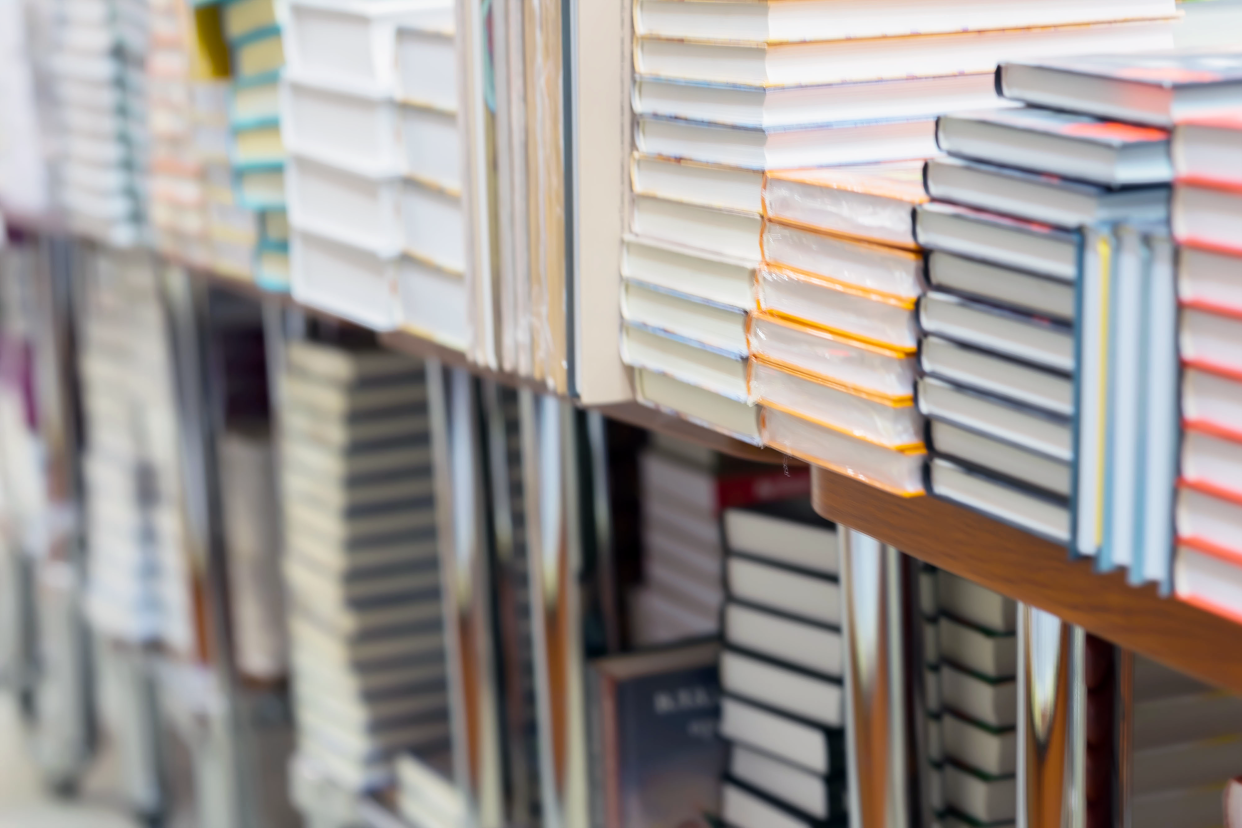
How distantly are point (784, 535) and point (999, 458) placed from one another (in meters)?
0.52

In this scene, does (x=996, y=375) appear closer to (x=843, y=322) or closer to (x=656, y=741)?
(x=843, y=322)

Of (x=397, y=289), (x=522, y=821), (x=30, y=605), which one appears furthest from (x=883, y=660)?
(x=30, y=605)

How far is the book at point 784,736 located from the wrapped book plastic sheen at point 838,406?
43 centimetres

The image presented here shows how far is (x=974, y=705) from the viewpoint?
3.19 ft

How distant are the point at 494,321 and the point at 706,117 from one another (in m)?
0.28

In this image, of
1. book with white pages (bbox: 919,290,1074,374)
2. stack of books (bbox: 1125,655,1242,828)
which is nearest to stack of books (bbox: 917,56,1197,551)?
book with white pages (bbox: 919,290,1074,374)

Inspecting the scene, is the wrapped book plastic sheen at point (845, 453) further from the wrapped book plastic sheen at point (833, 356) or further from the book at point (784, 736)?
the book at point (784, 736)

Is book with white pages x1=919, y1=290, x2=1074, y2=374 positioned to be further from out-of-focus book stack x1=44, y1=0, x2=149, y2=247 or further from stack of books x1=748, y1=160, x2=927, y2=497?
out-of-focus book stack x1=44, y1=0, x2=149, y2=247

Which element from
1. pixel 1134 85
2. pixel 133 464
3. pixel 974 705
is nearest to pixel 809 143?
pixel 1134 85

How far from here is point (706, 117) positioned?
77 centimetres

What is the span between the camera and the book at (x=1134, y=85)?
0.52m

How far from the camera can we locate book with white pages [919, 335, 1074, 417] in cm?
57

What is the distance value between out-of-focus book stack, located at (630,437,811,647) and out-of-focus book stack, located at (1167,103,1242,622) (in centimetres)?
87

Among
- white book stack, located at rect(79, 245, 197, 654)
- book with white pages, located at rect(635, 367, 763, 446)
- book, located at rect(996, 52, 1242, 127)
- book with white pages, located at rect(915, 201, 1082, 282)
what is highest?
book, located at rect(996, 52, 1242, 127)
